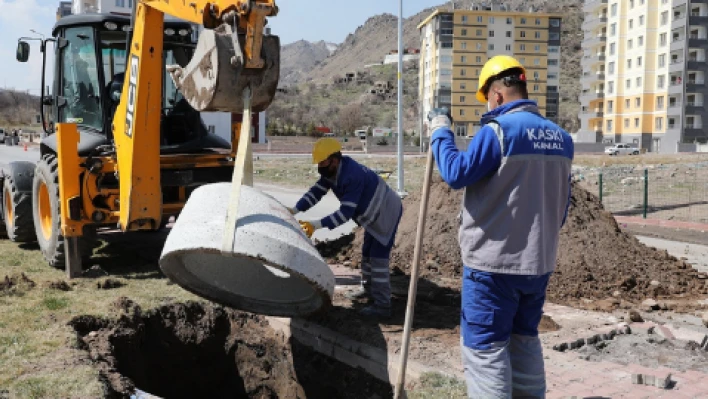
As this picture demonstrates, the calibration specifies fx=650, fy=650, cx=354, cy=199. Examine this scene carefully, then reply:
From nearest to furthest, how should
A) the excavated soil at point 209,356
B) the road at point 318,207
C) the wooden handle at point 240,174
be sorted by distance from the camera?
1. the wooden handle at point 240,174
2. the excavated soil at point 209,356
3. the road at point 318,207

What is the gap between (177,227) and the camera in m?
4.17

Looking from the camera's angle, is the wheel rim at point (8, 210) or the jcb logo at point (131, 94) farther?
the wheel rim at point (8, 210)

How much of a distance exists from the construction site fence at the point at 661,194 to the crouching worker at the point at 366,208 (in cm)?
1045

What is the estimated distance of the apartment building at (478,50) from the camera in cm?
8150

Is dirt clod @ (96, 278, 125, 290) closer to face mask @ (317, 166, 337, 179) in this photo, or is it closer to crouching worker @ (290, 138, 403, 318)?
crouching worker @ (290, 138, 403, 318)


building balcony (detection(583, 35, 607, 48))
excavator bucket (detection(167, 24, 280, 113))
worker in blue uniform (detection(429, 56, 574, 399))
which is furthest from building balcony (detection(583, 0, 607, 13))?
worker in blue uniform (detection(429, 56, 574, 399))

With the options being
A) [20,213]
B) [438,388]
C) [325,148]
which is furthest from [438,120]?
[20,213]

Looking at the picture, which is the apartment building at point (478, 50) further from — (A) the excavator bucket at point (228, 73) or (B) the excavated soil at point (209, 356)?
(A) the excavator bucket at point (228, 73)

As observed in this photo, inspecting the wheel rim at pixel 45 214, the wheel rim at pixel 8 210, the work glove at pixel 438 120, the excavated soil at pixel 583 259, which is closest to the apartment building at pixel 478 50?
the excavated soil at pixel 583 259

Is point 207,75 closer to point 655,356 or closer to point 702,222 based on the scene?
point 655,356

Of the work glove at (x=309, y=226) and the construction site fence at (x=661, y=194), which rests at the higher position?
the work glove at (x=309, y=226)

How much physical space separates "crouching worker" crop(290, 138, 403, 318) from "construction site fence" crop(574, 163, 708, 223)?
10446mm

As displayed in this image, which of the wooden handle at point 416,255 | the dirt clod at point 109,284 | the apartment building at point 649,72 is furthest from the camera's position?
the apartment building at point 649,72

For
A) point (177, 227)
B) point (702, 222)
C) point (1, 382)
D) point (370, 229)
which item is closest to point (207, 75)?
point (177, 227)
